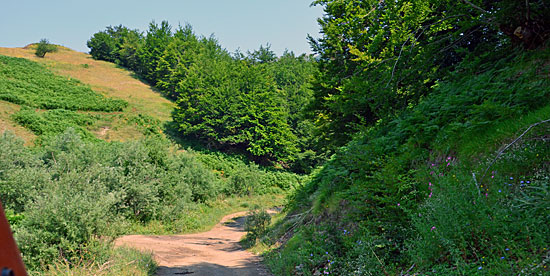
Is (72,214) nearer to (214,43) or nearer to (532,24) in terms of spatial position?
(532,24)

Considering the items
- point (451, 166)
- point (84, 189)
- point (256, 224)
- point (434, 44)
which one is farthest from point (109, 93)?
point (451, 166)

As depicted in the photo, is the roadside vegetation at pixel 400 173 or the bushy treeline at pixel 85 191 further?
the bushy treeline at pixel 85 191

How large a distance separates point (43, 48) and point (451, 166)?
88169mm

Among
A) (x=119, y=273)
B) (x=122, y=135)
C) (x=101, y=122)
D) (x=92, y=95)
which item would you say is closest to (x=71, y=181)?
(x=119, y=273)

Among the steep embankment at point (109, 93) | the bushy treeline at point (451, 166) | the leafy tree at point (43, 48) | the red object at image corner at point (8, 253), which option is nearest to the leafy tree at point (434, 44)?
the bushy treeline at point (451, 166)

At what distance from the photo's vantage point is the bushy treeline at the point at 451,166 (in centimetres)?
374

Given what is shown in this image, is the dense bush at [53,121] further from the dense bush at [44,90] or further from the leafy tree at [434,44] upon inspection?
the leafy tree at [434,44]

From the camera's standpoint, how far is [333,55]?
19.1 metres

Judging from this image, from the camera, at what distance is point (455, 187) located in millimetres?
4332

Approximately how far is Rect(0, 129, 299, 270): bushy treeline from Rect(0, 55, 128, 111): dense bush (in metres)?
23.6

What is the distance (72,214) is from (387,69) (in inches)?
349

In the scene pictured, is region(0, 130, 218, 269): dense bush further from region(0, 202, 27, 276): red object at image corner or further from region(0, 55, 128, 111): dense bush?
region(0, 55, 128, 111): dense bush

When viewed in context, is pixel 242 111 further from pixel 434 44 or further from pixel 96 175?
pixel 434 44

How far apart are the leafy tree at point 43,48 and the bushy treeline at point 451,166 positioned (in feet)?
272
